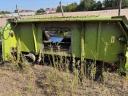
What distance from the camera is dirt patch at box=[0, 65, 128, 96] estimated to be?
570 cm

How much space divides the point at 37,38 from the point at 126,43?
2.69 meters

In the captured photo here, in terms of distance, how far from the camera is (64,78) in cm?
629

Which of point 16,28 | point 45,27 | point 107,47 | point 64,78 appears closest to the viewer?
point 64,78

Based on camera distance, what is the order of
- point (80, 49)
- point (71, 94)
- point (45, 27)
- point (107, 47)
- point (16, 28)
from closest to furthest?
point (71, 94) < point (107, 47) < point (80, 49) < point (45, 27) < point (16, 28)

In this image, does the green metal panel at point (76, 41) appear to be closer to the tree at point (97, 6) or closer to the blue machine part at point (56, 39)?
the blue machine part at point (56, 39)

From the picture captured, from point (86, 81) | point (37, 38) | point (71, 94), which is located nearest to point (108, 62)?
point (86, 81)

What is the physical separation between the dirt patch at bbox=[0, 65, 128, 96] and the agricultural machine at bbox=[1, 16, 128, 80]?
15.6 inches

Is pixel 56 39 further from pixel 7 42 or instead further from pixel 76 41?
pixel 7 42

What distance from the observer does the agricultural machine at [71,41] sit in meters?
6.64

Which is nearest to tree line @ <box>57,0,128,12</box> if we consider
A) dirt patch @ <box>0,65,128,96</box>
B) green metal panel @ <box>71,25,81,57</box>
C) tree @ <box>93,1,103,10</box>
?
tree @ <box>93,1,103,10</box>

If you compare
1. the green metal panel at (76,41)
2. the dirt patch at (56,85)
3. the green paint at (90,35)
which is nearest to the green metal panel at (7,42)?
the green paint at (90,35)

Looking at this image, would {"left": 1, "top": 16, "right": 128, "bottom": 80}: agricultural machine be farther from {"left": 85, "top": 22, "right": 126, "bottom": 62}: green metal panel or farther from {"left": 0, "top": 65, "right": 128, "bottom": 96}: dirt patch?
{"left": 0, "top": 65, "right": 128, "bottom": 96}: dirt patch

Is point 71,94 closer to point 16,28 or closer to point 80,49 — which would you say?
point 80,49

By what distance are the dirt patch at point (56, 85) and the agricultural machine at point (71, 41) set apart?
1.30 ft
